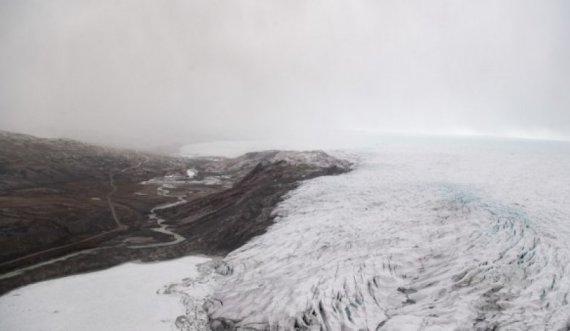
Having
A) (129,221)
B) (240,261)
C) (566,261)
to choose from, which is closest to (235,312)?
(240,261)

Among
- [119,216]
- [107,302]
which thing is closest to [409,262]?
[107,302]

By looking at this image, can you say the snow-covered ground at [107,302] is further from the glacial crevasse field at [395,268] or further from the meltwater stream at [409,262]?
the meltwater stream at [409,262]

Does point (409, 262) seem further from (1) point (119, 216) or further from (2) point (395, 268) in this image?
(1) point (119, 216)

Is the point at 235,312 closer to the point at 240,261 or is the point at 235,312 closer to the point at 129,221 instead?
the point at 240,261

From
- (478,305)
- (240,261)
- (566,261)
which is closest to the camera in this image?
(478,305)

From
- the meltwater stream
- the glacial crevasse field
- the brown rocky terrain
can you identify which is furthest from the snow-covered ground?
the brown rocky terrain

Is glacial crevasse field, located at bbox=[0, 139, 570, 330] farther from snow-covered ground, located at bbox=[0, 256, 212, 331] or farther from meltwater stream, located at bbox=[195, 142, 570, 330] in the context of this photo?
snow-covered ground, located at bbox=[0, 256, 212, 331]
